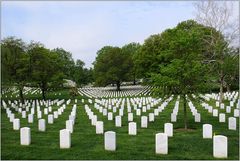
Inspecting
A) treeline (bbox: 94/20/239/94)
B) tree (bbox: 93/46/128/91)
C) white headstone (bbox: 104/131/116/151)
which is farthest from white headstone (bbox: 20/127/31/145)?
tree (bbox: 93/46/128/91)

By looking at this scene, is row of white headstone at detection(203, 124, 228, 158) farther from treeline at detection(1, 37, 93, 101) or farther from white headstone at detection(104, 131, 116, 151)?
treeline at detection(1, 37, 93, 101)

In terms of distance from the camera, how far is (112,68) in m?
66.4

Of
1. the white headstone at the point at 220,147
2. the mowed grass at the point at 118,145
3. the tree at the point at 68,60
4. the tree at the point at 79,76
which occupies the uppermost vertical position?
the tree at the point at 68,60

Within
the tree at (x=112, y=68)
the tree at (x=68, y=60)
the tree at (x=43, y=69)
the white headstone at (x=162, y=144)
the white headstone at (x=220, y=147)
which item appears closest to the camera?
the white headstone at (x=220, y=147)

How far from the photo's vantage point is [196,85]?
57.4ft

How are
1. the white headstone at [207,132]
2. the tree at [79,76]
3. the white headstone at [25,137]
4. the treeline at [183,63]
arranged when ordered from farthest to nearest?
the tree at [79,76], the treeline at [183,63], the white headstone at [207,132], the white headstone at [25,137]

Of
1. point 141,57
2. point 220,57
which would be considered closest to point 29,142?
point 220,57

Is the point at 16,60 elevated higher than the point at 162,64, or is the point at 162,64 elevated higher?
the point at 16,60

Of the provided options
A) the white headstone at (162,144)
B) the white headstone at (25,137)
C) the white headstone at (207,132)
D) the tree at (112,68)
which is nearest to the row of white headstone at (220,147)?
the white headstone at (162,144)

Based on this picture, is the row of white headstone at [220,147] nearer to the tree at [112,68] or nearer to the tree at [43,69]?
the tree at [43,69]

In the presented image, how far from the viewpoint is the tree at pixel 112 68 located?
217ft

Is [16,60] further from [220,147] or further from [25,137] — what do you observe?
[220,147]

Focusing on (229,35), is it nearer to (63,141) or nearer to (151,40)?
(63,141)

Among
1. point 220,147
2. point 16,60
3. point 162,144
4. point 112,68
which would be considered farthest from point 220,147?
point 112,68
